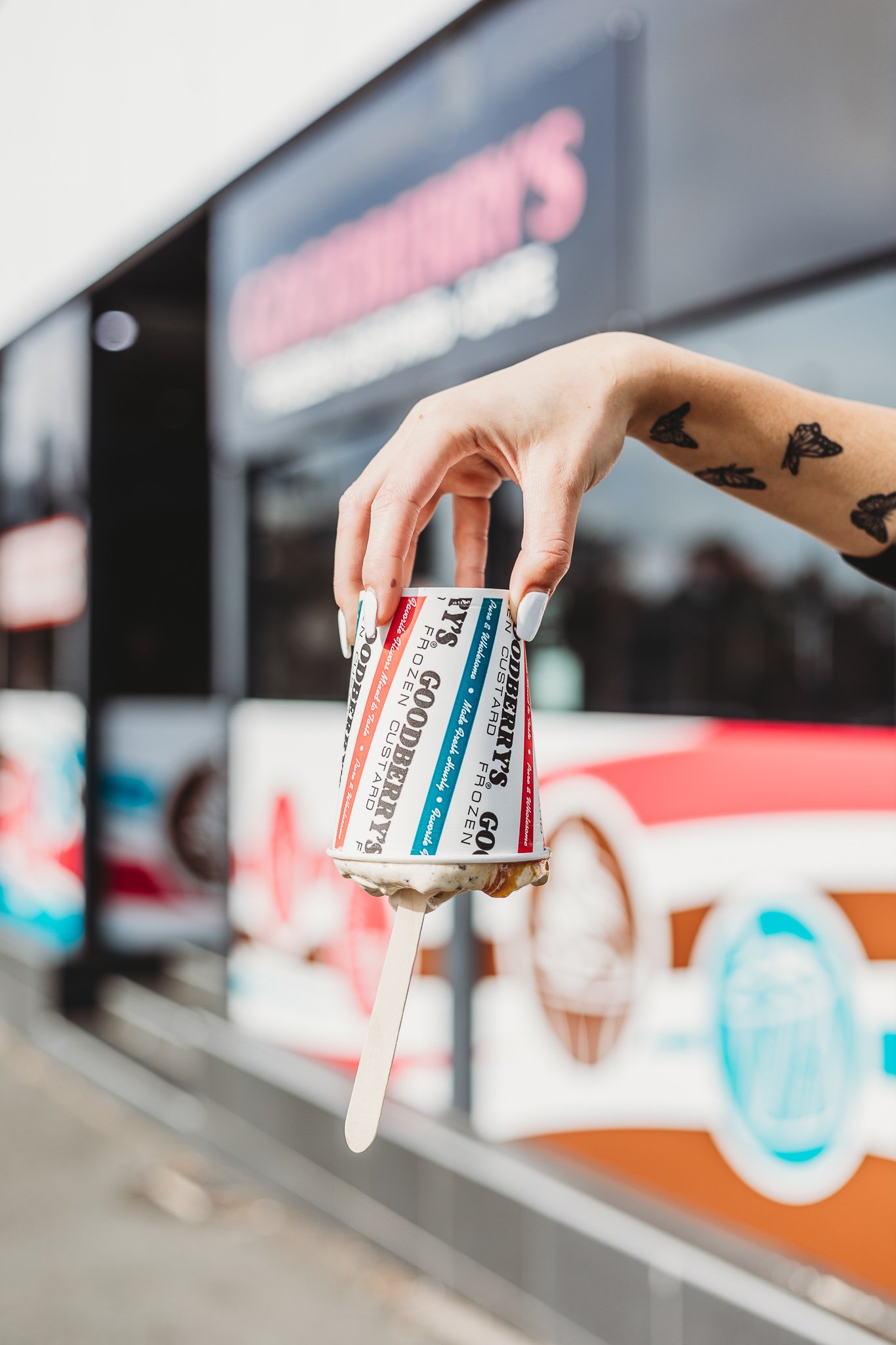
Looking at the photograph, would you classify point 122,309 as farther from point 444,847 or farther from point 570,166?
point 444,847

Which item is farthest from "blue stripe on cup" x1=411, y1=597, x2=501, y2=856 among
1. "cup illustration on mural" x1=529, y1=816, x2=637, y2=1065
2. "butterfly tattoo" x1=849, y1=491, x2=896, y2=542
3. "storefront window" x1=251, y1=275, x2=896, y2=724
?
"storefront window" x1=251, y1=275, x2=896, y2=724

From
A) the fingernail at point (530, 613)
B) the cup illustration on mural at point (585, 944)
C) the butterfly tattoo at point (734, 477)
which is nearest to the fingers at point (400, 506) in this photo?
the fingernail at point (530, 613)

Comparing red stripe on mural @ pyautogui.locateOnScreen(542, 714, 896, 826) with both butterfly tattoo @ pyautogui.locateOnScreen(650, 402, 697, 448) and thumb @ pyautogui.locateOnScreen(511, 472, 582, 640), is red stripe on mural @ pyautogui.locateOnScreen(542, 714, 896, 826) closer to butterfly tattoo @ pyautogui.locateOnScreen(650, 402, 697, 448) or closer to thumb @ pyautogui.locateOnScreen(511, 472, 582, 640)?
butterfly tattoo @ pyautogui.locateOnScreen(650, 402, 697, 448)

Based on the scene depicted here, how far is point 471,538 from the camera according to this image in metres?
1.33

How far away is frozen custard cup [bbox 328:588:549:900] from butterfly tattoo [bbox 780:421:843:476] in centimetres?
37

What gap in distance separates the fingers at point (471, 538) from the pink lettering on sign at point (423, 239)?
2.46m

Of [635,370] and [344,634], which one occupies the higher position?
[635,370]

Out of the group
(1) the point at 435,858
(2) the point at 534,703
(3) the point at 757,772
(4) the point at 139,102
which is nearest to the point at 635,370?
(1) the point at 435,858

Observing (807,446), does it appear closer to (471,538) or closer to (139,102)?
(471,538)

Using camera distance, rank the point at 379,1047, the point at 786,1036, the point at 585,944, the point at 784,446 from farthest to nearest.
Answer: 1. the point at 585,944
2. the point at 786,1036
3. the point at 784,446
4. the point at 379,1047

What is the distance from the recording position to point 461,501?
4.33ft

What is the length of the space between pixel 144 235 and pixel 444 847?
5.47 meters

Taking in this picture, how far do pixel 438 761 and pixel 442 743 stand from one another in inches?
0.6

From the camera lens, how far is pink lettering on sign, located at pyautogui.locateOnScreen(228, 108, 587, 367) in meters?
3.62
